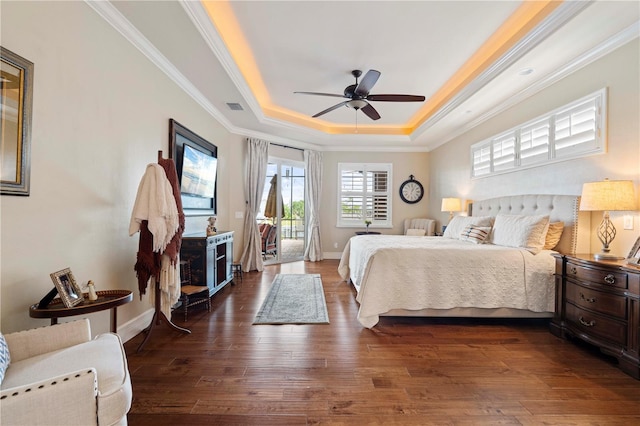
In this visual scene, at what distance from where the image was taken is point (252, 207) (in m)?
5.46

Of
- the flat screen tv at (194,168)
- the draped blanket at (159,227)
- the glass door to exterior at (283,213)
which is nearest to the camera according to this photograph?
the draped blanket at (159,227)

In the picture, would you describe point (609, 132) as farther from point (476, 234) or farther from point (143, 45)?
point (143, 45)

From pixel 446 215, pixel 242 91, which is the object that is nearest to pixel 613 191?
pixel 446 215

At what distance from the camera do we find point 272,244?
20.0 feet

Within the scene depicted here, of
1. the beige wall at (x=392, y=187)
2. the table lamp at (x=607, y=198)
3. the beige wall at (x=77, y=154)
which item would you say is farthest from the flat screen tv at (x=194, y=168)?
the table lamp at (x=607, y=198)

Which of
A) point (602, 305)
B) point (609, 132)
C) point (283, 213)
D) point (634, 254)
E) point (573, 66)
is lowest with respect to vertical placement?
point (602, 305)

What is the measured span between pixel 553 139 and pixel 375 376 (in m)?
3.24

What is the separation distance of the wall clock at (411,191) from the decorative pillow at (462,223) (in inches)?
86.5

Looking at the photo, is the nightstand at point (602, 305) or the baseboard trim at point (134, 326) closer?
the nightstand at point (602, 305)

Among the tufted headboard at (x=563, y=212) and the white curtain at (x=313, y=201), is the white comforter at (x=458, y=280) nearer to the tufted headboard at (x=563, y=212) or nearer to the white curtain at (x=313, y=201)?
the tufted headboard at (x=563, y=212)

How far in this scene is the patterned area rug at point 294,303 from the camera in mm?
3027

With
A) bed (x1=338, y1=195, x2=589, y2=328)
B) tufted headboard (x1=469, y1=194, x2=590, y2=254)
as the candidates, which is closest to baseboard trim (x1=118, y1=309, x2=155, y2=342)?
bed (x1=338, y1=195, x2=589, y2=328)

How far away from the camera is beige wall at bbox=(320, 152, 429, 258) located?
676cm

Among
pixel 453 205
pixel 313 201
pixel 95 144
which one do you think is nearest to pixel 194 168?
pixel 95 144
